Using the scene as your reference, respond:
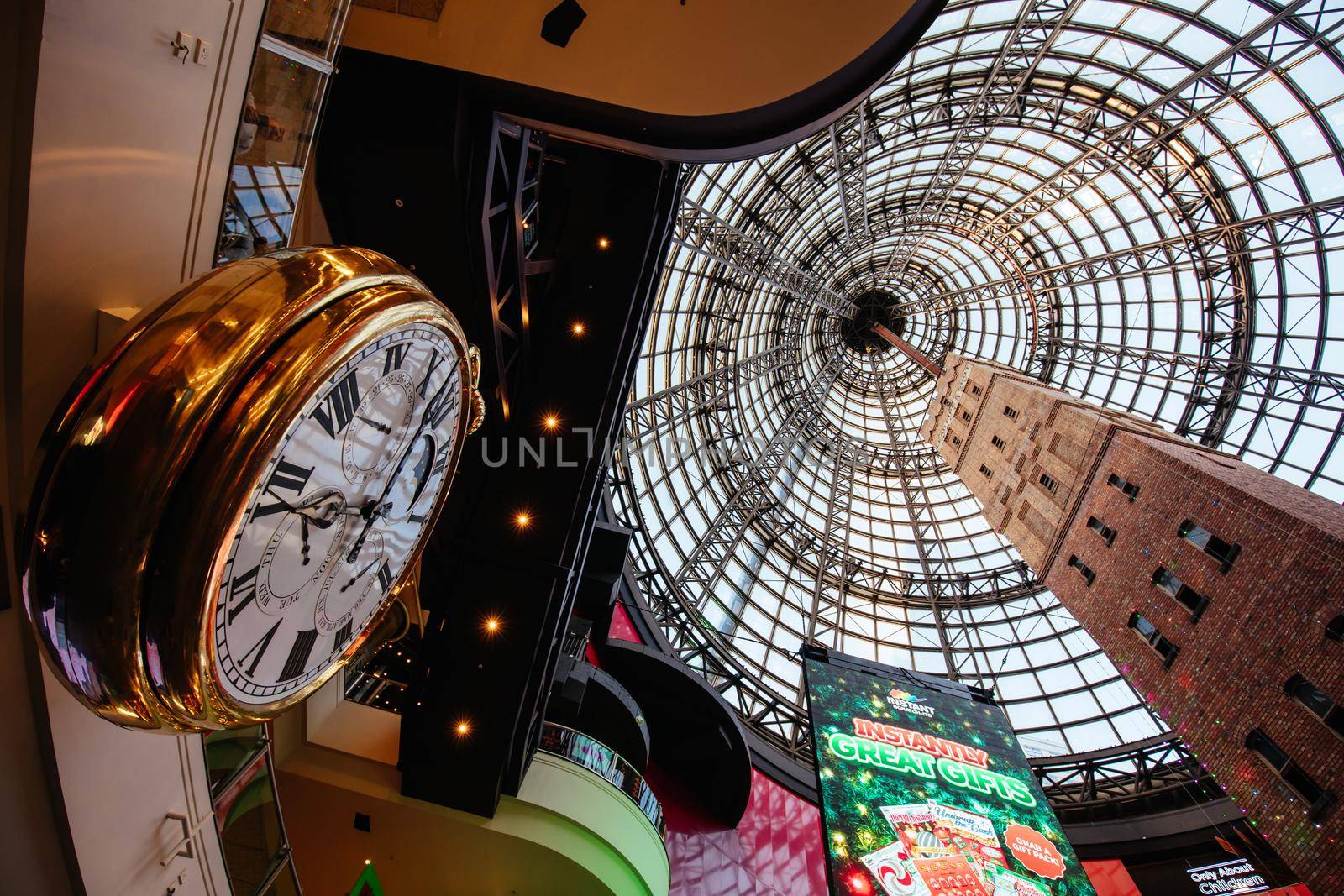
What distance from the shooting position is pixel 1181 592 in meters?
15.5

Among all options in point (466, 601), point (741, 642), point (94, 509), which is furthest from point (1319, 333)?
point (94, 509)

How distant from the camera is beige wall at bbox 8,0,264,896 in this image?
197 centimetres

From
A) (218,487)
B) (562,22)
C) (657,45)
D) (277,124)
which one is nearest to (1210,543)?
(657,45)

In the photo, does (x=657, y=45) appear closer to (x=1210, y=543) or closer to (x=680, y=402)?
(x=680, y=402)

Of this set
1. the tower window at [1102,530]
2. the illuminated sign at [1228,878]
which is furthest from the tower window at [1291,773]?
the tower window at [1102,530]

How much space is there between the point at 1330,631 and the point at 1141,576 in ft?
19.2

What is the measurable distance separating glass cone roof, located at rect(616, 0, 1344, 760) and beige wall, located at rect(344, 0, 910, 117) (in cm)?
1473

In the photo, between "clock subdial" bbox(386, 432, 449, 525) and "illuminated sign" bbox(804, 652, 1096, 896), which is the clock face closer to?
"clock subdial" bbox(386, 432, 449, 525)

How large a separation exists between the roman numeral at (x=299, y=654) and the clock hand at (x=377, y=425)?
1135 mm

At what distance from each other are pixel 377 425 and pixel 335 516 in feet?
1.71

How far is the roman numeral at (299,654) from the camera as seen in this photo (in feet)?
8.68

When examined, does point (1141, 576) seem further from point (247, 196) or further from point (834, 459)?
point (247, 196)

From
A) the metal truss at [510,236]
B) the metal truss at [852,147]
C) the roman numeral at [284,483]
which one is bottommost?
the roman numeral at [284,483]

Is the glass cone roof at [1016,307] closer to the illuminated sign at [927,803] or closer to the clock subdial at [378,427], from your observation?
the illuminated sign at [927,803]
